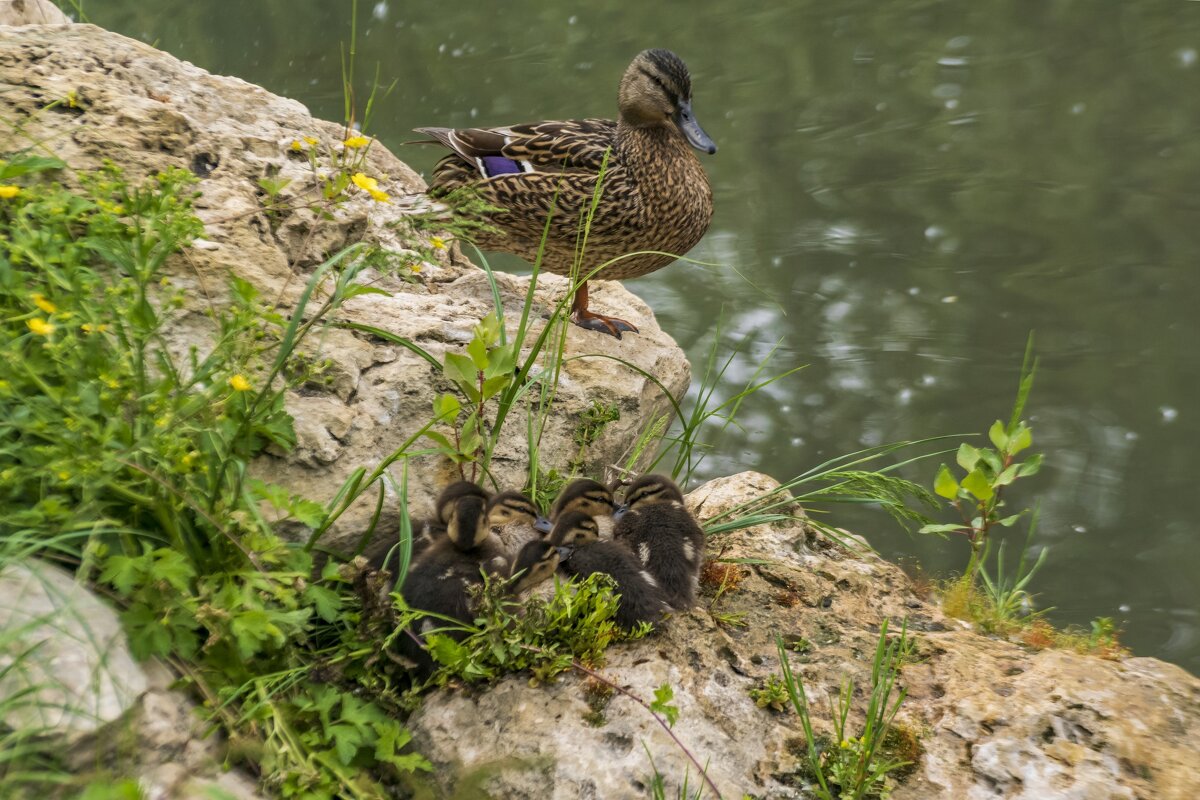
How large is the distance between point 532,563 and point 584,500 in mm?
344

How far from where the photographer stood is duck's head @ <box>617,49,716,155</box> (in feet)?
15.2

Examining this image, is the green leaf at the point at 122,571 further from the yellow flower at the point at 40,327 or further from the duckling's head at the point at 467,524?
the duckling's head at the point at 467,524

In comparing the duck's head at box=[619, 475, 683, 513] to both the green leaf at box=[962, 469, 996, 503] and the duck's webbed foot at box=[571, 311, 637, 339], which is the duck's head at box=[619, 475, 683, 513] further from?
the duck's webbed foot at box=[571, 311, 637, 339]

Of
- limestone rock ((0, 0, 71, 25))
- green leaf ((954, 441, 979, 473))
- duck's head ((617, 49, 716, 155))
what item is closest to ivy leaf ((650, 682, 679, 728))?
green leaf ((954, 441, 979, 473))

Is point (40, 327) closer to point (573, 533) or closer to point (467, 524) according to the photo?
point (467, 524)

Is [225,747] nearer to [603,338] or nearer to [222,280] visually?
[222,280]

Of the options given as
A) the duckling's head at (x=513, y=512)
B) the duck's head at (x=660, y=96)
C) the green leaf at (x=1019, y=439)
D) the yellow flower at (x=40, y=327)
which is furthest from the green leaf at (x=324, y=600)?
the duck's head at (x=660, y=96)

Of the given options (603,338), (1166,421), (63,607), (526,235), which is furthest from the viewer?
(1166,421)

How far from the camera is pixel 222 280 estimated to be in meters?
3.27

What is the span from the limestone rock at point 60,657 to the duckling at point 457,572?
2.01 feet

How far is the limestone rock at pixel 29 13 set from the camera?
14.8 ft

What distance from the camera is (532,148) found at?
14.9 ft

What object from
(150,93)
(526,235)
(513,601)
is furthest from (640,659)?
(150,93)

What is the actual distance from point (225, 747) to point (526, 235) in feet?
8.61
